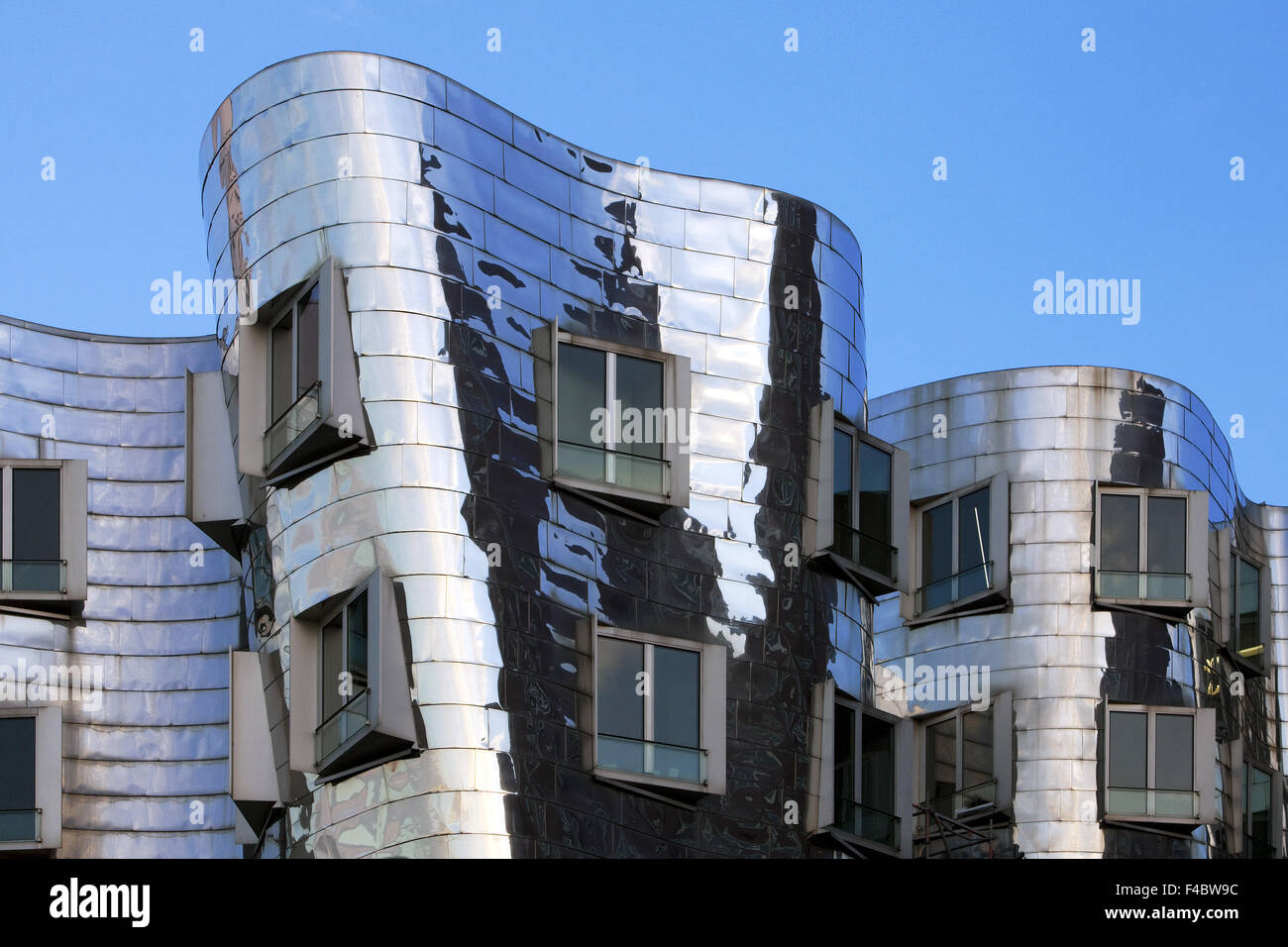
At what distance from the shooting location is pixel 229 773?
2856 centimetres

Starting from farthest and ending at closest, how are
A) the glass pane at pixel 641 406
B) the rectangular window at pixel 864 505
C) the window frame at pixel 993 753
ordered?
the window frame at pixel 993 753
the rectangular window at pixel 864 505
the glass pane at pixel 641 406

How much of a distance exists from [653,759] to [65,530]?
8562 millimetres

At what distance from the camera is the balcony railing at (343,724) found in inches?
1060

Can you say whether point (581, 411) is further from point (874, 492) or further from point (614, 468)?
point (874, 492)

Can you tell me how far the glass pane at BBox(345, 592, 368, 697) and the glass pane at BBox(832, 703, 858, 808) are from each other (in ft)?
21.5

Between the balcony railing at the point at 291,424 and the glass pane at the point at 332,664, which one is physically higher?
the balcony railing at the point at 291,424

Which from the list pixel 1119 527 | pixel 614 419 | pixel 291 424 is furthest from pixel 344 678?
pixel 1119 527

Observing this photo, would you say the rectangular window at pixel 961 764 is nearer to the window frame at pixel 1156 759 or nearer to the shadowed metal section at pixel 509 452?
the window frame at pixel 1156 759

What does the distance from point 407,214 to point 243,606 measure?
531 cm

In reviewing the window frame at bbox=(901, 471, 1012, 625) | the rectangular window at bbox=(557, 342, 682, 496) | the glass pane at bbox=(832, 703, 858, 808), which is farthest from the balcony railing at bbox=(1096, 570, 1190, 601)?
the rectangular window at bbox=(557, 342, 682, 496)

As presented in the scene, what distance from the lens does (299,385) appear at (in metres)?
28.6

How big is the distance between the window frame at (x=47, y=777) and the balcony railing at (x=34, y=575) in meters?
1.59

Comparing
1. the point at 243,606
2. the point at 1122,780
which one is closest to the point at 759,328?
the point at 243,606

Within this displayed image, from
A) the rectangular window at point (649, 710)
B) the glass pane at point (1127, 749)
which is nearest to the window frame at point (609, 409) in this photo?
the rectangular window at point (649, 710)
